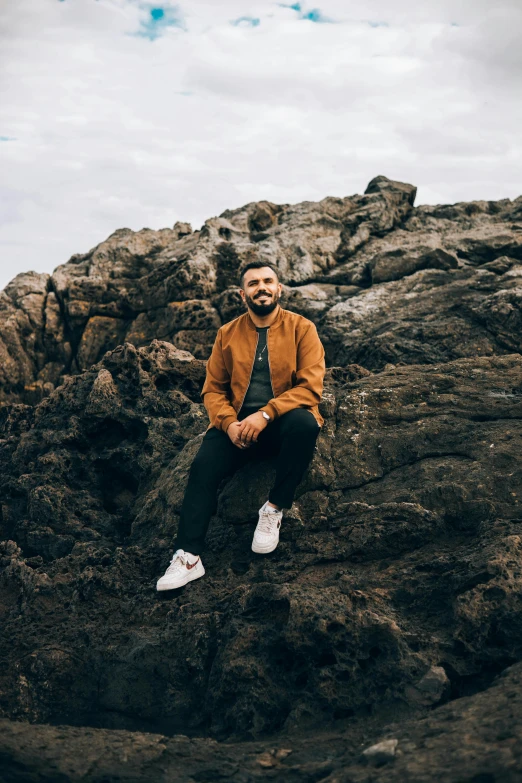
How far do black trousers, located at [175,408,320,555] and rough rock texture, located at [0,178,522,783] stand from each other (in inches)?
19.1

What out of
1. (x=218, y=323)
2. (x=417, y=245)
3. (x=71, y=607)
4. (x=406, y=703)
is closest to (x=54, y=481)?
(x=71, y=607)

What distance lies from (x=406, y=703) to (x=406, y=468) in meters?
3.38

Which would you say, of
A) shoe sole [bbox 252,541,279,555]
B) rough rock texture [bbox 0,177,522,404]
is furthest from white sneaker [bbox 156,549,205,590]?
rough rock texture [bbox 0,177,522,404]

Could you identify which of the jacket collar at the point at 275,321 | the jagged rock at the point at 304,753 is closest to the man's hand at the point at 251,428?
the jacket collar at the point at 275,321

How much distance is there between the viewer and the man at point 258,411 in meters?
7.17

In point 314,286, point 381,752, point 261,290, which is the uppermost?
point 314,286

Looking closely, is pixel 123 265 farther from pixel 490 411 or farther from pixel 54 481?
pixel 490 411

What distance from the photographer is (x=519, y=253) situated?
19203mm

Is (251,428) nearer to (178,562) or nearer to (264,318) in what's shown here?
(264,318)

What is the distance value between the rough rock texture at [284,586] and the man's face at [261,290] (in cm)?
175

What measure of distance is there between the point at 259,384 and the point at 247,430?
865mm

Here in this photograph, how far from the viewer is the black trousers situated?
7.16 m

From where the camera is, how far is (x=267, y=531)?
7.14 meters

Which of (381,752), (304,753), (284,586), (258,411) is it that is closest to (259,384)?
(258,411)
